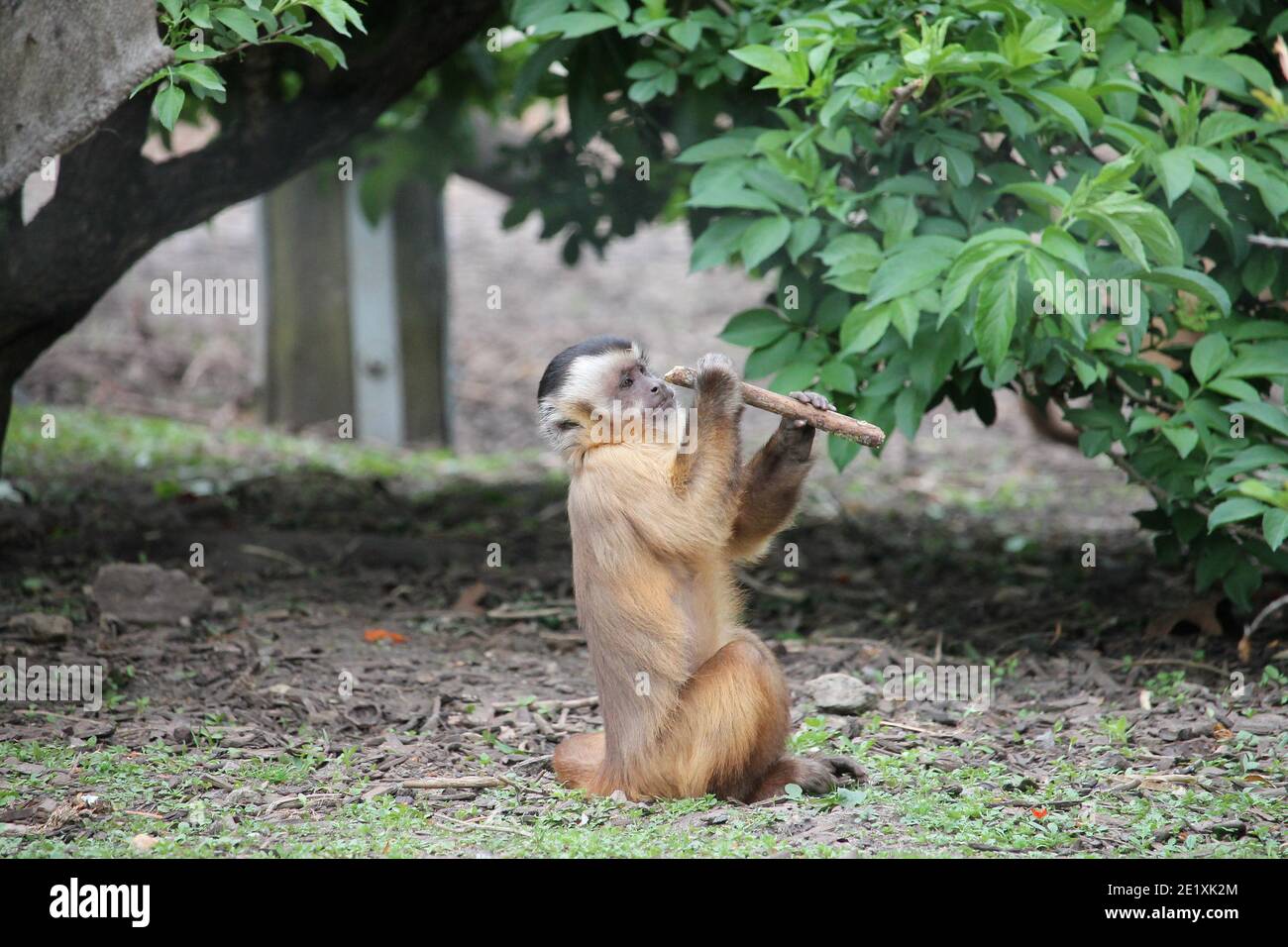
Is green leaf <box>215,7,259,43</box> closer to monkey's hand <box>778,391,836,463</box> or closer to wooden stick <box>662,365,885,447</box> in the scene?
wooden stick <box>662,365,885,447</box>

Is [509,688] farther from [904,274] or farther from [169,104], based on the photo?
[169,104]

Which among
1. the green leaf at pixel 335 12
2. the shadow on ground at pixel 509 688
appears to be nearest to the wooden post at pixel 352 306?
the shadow on ground at pixel 509 688

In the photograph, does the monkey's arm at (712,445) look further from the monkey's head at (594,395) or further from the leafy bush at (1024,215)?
the leafy bush at (1024,215)

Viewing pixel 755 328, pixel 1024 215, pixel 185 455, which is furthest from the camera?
pixel 185 455

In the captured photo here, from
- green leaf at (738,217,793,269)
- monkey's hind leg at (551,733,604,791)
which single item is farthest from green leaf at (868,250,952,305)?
monkey's hind leg at (551,733,604,791)

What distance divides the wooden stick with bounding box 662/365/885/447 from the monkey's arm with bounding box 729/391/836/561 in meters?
0.10

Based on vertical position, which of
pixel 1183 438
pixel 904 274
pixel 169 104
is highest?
pixel 169 104

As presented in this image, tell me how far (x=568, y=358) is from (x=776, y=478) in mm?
976

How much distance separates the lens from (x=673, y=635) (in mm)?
4977

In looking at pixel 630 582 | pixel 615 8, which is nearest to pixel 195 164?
Answer: pixel 615 8

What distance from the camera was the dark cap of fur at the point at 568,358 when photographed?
210 inches

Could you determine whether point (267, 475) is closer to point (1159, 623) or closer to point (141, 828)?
point (141, 828)

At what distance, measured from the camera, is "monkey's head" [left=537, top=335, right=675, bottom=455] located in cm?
528

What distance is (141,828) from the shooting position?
4488 mm
